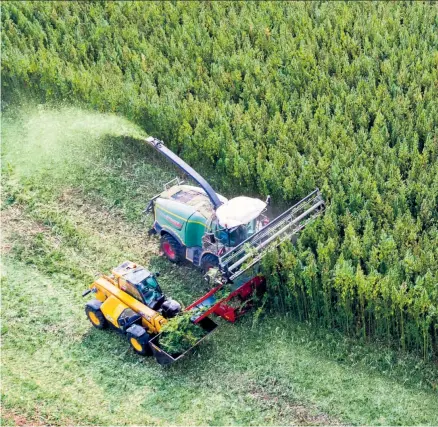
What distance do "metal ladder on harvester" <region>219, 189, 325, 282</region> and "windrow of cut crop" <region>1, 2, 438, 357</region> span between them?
37 cm

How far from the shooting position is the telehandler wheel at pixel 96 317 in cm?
1586

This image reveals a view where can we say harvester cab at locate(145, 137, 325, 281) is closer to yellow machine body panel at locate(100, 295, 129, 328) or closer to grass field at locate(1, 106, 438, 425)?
grass field at locate(1, 106, 438, 425)

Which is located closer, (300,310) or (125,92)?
(300,310)

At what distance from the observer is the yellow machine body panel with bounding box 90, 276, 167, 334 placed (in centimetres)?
1515

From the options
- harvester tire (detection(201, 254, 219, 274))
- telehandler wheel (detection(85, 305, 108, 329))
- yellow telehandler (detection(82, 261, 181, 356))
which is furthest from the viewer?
harvester tire (detection(201, 254, 219, 274))

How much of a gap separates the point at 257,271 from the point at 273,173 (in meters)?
3.03

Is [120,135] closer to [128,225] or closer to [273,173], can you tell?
[128,225]

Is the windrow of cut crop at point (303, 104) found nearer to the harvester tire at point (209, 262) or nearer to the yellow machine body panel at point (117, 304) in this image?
the harvester tire at point (209, 262)

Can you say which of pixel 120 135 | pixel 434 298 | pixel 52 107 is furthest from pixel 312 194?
pixel 52 107

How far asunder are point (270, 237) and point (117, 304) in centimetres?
343

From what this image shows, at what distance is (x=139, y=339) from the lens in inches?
588

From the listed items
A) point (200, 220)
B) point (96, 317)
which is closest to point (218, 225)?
point (200, 220)

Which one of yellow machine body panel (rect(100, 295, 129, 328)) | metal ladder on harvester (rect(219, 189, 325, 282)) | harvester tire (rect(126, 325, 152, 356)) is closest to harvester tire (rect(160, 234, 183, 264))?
metal ladder on harvester (rect(219, 189, 325, 282))

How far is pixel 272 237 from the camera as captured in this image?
16266mm
